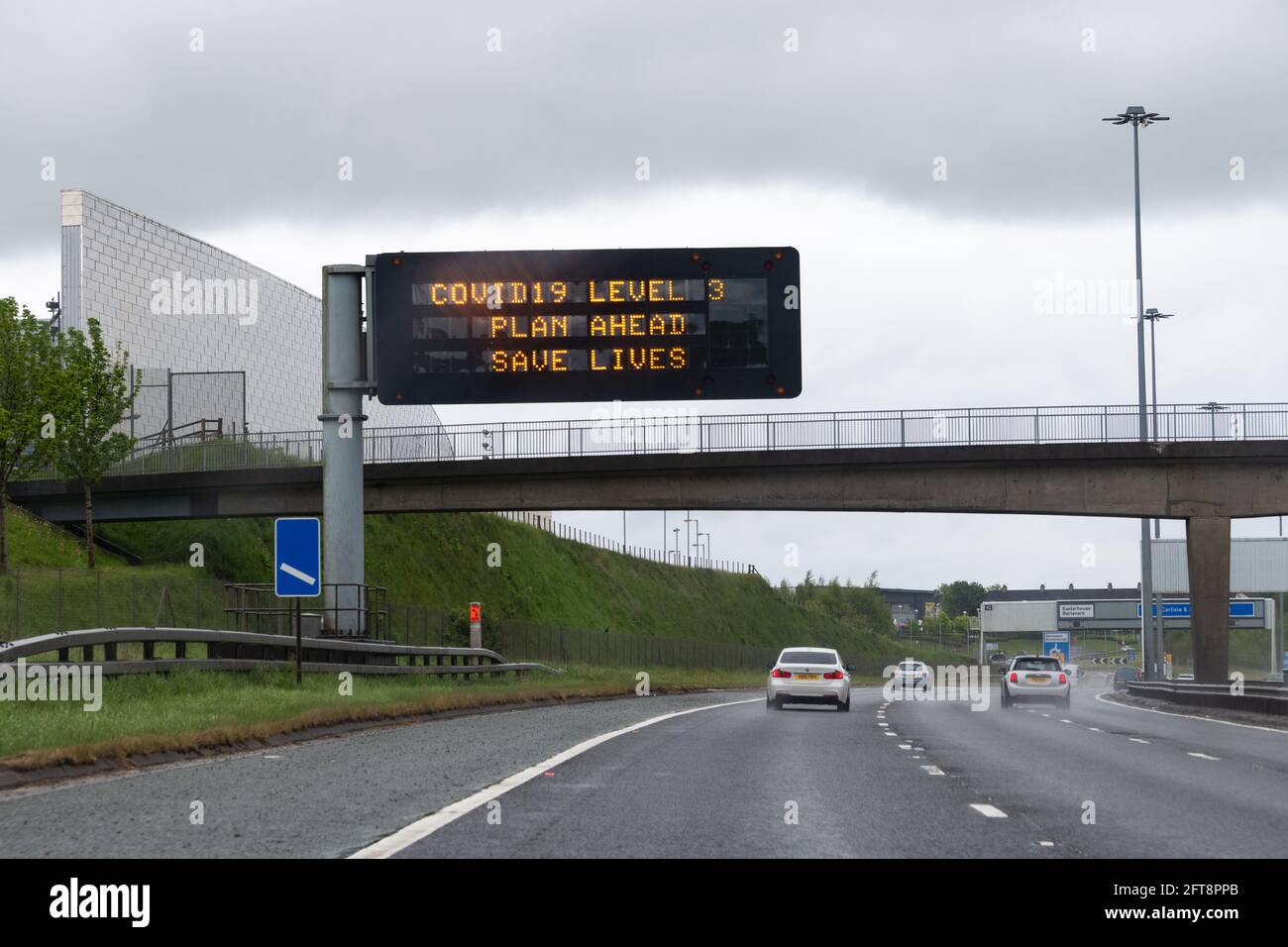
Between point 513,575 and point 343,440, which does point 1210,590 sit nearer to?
point 343,440

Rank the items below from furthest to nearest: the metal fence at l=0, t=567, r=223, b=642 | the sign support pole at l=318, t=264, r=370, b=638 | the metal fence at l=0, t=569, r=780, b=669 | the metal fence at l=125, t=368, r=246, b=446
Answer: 1. the metal fence at l=125, t=368, r=246, b=446
2. the metal fence at l=0, t=567, r=223, b=642
3. the metal fence at l=0, t=569, r=780, b=669
4. the sign support pole at l=318, t=264, r=370, b=638

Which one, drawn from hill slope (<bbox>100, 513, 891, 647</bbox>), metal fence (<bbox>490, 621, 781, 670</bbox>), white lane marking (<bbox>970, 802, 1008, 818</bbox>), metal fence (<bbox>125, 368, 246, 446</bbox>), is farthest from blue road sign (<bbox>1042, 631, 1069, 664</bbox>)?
white lane marking (<bbox>970, 802, 1008, 818</bbox>)

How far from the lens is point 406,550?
82.3m

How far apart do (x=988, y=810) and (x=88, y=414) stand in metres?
51.9

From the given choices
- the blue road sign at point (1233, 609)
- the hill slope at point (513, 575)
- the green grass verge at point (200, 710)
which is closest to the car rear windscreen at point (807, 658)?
the green grass verge at point (200, 710)

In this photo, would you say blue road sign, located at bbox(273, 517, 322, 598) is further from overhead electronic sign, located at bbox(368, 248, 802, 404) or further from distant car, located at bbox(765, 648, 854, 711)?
distant car, located at bbox(765, 648, 854, 711)

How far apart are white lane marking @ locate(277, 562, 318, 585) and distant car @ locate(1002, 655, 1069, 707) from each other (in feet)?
78.7

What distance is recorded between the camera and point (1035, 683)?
42.9m

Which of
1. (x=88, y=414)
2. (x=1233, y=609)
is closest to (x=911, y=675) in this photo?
(x=88, y=414)

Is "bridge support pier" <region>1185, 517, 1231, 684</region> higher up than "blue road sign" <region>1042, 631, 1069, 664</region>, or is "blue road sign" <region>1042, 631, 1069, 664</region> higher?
"bridge support pier" <region>1185, 517, 1231, 684</region>

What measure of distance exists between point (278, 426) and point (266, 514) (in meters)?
36.3

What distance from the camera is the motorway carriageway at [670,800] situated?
941 centimetres

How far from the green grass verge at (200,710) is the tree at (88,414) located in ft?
94.4

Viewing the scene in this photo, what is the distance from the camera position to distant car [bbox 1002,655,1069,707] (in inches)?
1678
